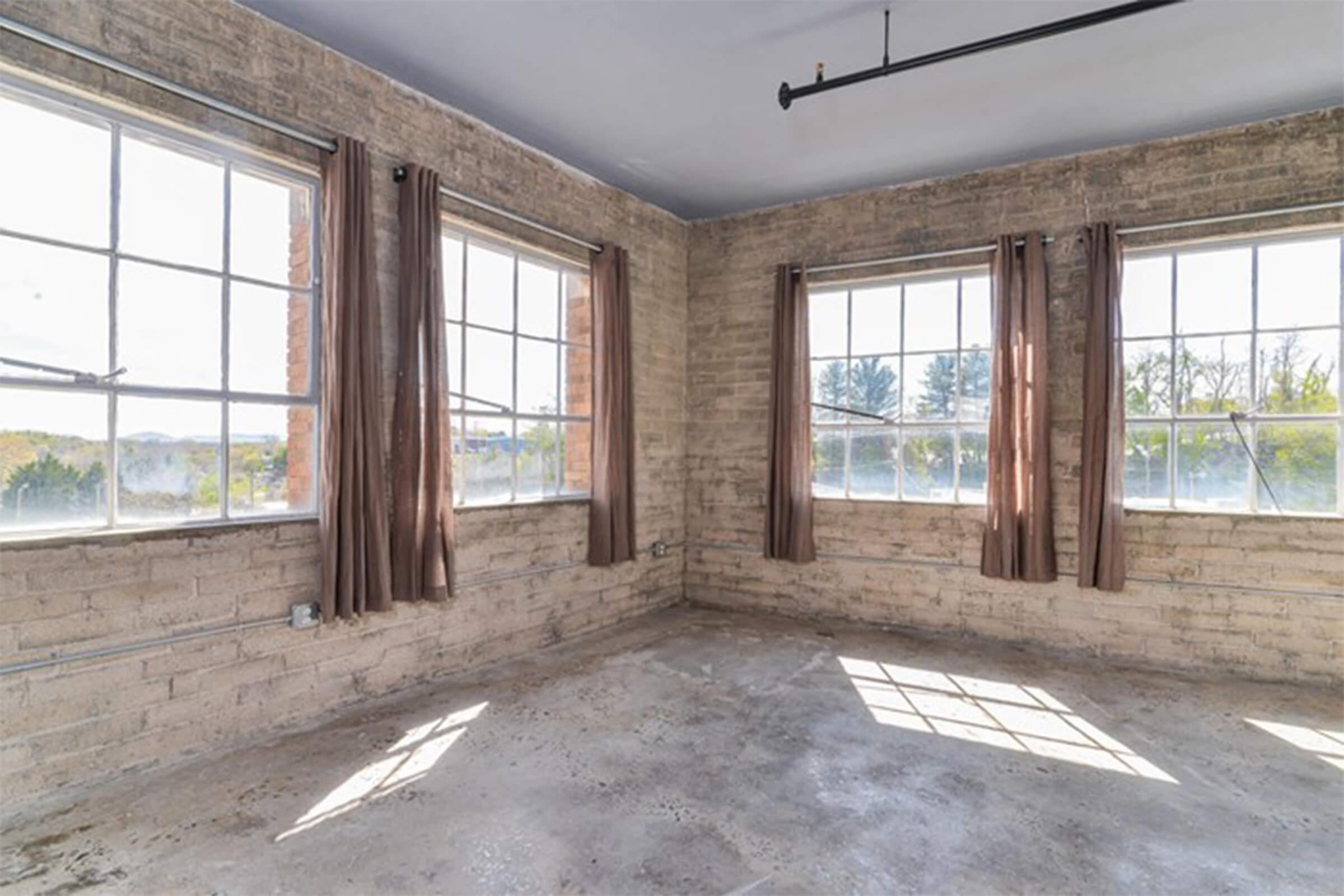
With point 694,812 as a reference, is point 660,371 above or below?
above

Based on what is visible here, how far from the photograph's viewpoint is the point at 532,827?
7.63 ft

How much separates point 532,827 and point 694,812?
0.59 m

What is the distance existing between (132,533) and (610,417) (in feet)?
9.29

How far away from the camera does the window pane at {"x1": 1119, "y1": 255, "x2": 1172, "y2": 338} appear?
429cm

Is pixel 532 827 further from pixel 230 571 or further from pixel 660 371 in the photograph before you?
pixel 660 371

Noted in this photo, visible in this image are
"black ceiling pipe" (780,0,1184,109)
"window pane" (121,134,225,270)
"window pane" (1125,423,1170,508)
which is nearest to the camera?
"black ceiling pipe" (780,0,1184,109)

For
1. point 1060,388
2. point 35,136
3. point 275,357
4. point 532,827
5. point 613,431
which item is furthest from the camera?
point 613,431

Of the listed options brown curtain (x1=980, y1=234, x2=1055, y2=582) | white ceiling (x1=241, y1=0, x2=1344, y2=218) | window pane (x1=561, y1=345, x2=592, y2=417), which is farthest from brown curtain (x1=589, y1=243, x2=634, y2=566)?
brown curtain (x1=980, y1=234, x2=1055, y2=582)

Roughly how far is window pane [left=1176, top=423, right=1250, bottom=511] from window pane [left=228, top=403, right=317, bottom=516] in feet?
17.0

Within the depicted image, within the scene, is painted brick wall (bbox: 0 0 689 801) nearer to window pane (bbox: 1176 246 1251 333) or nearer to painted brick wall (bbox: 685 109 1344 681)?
painted brick wall (bbox: 685 109 1344 681)

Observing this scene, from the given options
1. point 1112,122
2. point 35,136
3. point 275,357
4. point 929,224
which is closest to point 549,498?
point 275,357

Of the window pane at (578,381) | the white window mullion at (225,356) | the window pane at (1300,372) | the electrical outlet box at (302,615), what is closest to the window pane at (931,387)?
the window pane at (1300,372)

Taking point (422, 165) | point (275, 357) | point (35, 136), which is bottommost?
point (275, 357)

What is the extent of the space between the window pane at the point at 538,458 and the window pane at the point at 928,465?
105 inches
